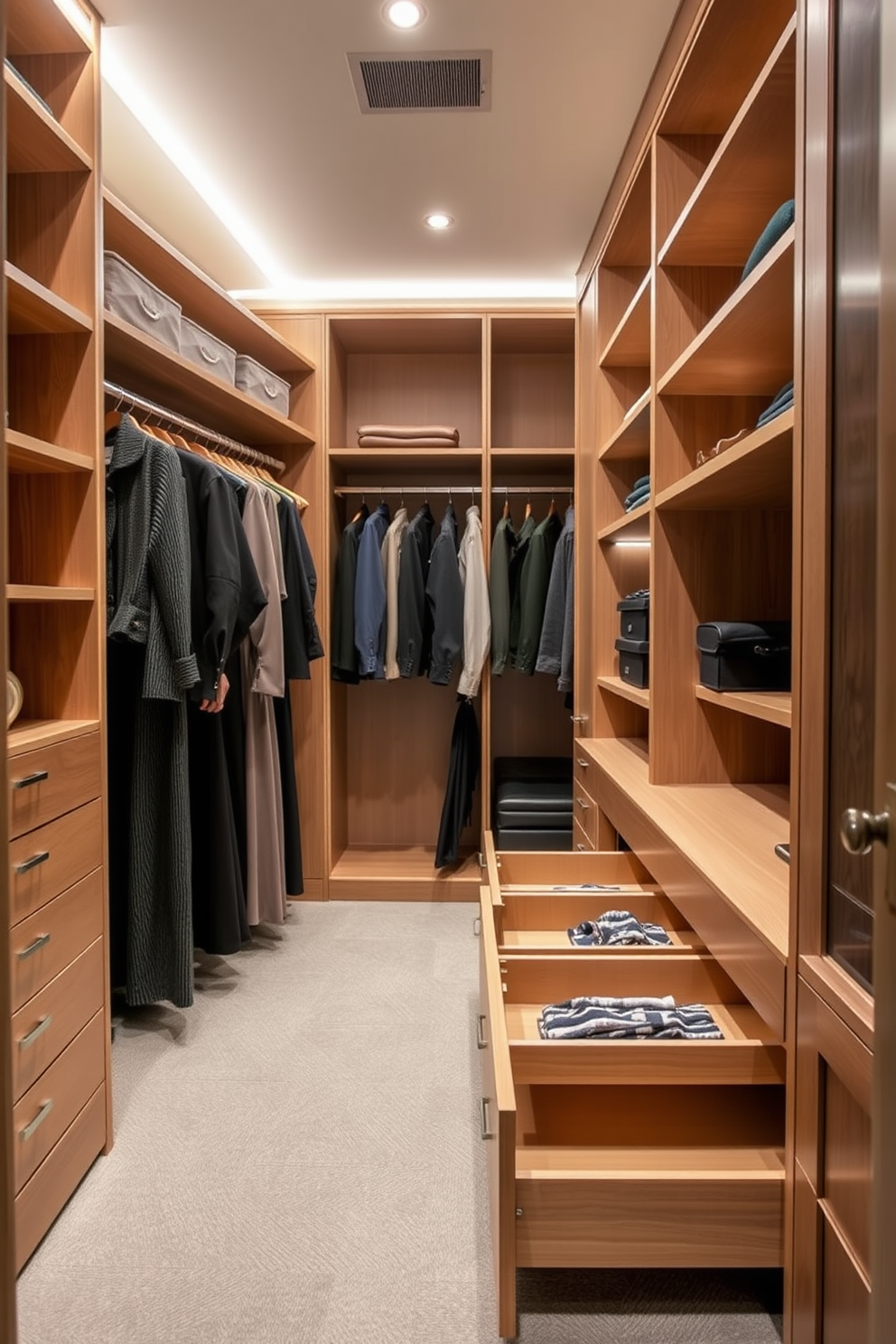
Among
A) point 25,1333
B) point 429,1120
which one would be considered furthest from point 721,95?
point 25,1333

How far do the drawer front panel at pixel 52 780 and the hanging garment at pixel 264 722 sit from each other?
3.10ft

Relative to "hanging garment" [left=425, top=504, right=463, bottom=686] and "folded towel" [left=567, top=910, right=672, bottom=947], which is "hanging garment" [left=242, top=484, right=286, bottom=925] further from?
"folded towel" [left=567, top=910, right=672, bottom=947]

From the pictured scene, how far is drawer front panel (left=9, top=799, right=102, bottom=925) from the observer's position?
153 centimetres

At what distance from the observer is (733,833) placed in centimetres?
170

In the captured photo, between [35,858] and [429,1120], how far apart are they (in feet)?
3.62

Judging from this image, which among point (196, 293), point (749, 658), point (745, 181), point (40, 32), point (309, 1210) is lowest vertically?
point (309, 1210)

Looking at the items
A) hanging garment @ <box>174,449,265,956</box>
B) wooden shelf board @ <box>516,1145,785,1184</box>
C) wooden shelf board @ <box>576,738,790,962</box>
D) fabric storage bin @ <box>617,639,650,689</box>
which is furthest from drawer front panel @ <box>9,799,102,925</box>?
fabric storage bin @ <box>617,639,650,689</box>

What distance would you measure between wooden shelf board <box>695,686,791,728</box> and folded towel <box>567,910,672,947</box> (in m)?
0.55

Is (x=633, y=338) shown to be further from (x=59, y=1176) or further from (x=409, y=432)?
(x=59, y=1176)

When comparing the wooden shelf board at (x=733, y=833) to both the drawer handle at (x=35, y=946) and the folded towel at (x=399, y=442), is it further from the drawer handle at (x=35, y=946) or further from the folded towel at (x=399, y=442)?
the folded towel at (x=399, y=442)

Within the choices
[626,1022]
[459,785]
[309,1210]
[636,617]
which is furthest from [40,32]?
[459,785]

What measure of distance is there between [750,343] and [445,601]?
194 centimetres

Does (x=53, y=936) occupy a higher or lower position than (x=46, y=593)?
lower

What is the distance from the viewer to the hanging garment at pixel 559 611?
3.49 metres
